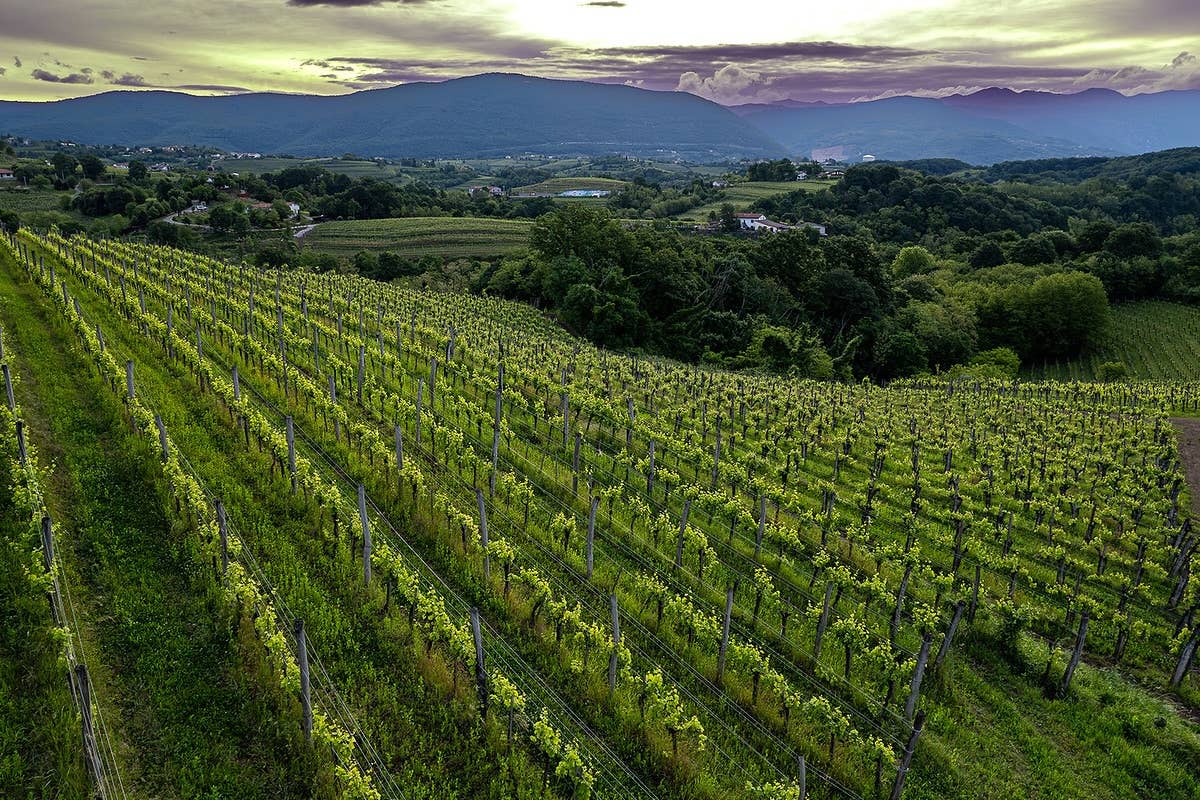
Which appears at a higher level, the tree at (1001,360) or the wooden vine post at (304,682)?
the wooden vine post at (304,682)

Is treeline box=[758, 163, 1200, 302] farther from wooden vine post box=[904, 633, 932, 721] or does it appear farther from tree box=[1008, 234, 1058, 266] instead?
wooden vine post box=[904, 633, 932, 721]

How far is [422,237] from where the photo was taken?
91.0 metres

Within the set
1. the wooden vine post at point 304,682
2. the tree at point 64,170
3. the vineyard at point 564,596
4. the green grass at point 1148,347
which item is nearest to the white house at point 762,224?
the green grass at point 1148,347

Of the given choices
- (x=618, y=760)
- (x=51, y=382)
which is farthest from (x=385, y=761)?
(x=51, y=382)

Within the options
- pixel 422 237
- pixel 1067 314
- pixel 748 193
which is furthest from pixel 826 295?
pixel 748 193

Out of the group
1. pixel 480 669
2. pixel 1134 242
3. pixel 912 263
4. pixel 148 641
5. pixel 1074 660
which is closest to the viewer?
pixel 480 669

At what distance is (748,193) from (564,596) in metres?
147

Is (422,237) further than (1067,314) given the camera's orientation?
Yes

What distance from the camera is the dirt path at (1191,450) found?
22892 millimetres

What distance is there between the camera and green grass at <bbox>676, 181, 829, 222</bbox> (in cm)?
12446

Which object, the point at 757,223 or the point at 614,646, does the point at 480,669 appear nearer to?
the point at 614,646

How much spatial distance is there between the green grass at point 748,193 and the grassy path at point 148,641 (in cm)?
10886

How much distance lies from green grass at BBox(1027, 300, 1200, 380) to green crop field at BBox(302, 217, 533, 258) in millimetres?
62250

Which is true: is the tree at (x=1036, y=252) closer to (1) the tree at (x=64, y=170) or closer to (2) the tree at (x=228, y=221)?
(2) the tree at (x=228, y=221)
